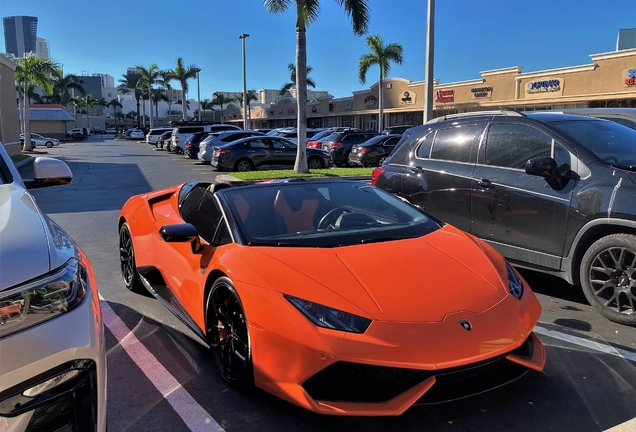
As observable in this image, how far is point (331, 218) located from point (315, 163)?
16.2m

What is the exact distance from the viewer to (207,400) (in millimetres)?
3051

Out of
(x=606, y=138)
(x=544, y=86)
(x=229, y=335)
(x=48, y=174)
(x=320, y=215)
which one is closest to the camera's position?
(x=229, y=335)

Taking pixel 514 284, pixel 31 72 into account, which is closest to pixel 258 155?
pixel 514 284

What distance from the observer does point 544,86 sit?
32.0 metres

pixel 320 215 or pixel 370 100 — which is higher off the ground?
pixel 370 100

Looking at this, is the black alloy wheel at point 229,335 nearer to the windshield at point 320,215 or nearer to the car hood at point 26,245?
the windshield at point 320,215

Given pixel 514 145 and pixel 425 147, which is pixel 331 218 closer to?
pixel 514 145

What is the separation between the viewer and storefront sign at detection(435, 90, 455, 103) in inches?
1544

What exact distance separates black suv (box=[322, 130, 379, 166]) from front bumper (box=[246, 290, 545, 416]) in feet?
66.2

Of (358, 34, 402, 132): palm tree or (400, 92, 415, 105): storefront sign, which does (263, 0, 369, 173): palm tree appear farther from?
(400, 92, 415, 105): storefront sign

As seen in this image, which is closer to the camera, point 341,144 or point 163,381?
point 163,381

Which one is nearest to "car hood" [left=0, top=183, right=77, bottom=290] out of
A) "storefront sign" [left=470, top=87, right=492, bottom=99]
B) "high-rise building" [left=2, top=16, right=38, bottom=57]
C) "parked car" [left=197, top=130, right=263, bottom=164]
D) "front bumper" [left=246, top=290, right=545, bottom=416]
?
"front bumper" [left=246, top=290, right=545, bottom=416]

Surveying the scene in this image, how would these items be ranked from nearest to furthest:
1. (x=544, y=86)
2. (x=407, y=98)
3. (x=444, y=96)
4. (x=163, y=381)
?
(x=163, y=381), (x=544, y=86), (x=444, y=96), (x=407, y=98)

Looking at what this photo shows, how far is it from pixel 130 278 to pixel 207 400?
8.24ft
